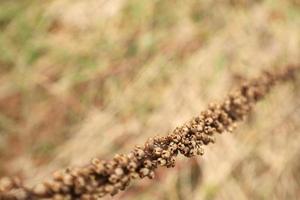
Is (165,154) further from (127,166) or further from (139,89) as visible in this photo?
(139,89)

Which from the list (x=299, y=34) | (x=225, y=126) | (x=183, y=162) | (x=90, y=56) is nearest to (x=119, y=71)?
(x=90, y=56)

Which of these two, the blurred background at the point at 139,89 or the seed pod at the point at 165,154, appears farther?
the blurred background at the point at 139,89

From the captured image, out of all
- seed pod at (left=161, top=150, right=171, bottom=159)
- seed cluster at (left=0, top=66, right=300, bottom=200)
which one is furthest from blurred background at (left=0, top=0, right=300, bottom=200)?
seed pod at (left=161, top=150, right=171, bottom=159)

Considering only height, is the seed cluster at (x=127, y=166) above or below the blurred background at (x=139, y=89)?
below

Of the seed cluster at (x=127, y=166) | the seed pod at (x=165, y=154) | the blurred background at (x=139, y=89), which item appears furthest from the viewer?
the blurred background at (x=139, y=89)

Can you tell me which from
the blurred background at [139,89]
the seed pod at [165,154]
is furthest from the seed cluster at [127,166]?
the blurred background at [139,89]

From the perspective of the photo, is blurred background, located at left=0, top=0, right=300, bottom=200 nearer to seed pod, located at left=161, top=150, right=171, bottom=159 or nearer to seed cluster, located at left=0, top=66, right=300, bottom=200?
seed cluster, located at left=0, top=66, right=300, bottom=200

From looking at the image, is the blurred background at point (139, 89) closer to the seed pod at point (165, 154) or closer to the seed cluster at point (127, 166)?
the seed cluster at point (127, 166)
